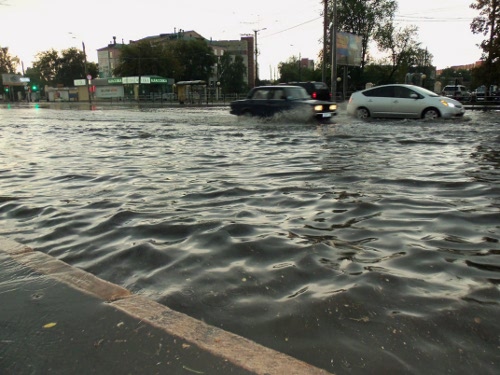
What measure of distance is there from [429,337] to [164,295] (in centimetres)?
150

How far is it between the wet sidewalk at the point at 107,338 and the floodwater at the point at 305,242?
0.17m

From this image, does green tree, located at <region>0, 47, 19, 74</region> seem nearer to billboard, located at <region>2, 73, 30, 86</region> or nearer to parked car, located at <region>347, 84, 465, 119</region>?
billboard, located at <region>2, 73, 30, 86</region>

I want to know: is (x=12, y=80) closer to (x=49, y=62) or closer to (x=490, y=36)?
(x=49, y=62)

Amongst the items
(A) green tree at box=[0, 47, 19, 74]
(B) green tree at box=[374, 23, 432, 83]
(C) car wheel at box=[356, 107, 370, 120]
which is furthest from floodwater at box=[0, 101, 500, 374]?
(A) green tree at box=[0, 47, 19, 74]

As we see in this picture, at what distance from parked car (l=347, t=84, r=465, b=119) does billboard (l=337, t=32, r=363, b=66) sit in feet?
67.2

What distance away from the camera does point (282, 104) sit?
49.8ft

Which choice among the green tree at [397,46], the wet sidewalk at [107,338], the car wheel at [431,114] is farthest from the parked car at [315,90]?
the green tree at [397,46]

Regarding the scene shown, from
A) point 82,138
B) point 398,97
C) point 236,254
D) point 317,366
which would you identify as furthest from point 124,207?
point 398,97

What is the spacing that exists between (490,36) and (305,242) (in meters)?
32.0

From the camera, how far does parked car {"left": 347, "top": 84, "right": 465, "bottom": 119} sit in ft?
48.9

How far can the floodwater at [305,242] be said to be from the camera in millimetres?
2170

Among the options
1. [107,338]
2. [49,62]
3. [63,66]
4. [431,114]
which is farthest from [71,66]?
[107,338]

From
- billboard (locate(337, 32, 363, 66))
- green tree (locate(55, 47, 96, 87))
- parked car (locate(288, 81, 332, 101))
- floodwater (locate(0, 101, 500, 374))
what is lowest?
floodwater (locate(0, 101, 500, 374))

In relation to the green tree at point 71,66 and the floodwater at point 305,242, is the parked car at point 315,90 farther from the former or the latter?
the green tree at point 71,66
